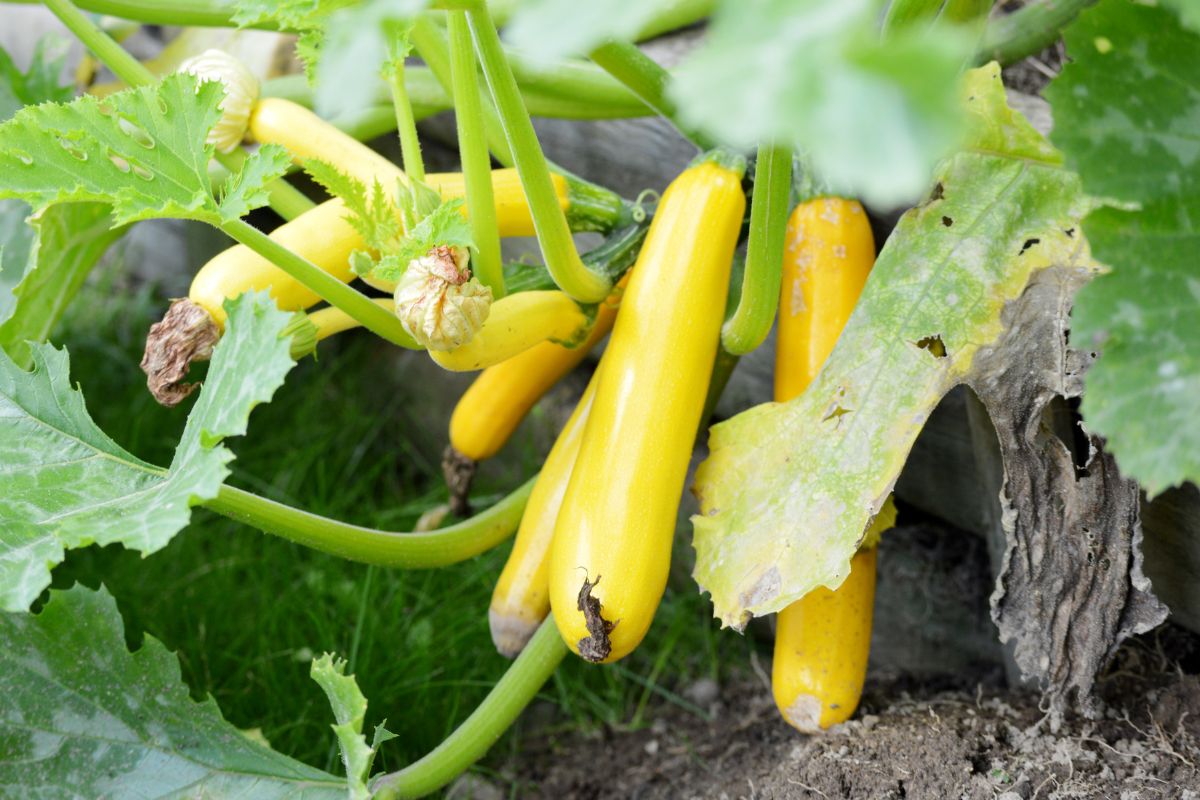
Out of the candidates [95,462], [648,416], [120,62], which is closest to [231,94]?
[120,62]

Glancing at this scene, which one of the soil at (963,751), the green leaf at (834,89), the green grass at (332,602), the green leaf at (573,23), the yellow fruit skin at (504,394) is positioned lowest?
the green grass at (332,602)

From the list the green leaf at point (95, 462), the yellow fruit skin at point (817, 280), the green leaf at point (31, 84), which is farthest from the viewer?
the green leaf at point (31, 84)

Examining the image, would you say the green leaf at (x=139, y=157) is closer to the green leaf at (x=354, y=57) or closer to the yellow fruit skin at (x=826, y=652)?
the green leaf at (x=354, y=57)

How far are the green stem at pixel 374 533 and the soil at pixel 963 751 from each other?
14.8 inches

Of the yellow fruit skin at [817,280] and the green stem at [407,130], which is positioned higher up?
the green stem at [407,130]

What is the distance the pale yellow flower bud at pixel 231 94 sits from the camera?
1.35 meters

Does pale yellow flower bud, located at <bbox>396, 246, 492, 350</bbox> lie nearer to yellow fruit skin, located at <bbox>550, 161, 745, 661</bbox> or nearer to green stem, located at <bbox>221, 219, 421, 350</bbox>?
green stem, located at <bbox>221, 219, 421, 350</bbox>

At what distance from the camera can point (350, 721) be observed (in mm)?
983

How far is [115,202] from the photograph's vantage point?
3.28ft

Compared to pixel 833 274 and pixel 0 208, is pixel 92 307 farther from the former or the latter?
pixel 833 274

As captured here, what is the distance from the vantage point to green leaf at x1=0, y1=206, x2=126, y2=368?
1.33 m

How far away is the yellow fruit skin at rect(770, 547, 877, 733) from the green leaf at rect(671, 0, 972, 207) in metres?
0.81

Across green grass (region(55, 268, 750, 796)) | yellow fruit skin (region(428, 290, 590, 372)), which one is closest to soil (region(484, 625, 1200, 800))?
green grass (region(55, 268, 750, 796))

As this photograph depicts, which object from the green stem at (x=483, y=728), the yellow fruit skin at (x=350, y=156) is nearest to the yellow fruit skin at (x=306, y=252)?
the yellow fruit skin at (x=350, y=156)
